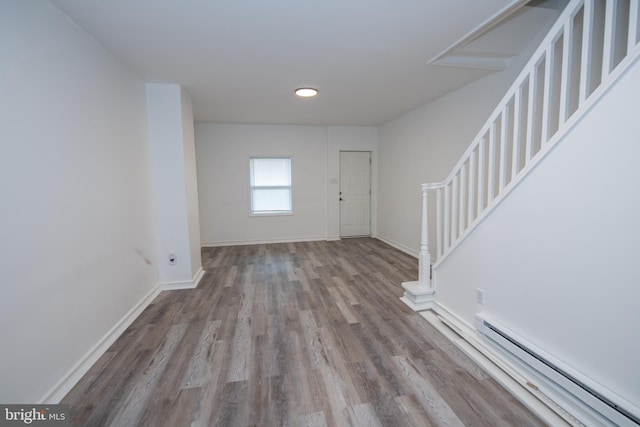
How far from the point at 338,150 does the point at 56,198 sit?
16.1 feet

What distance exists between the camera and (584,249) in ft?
4.93

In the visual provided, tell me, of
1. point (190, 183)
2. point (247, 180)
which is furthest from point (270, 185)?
point (190, 183)

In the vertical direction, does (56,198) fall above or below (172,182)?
below

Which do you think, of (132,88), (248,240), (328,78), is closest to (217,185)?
(248,240)

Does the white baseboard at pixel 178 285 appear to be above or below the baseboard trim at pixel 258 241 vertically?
below

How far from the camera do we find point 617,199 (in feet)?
4.45

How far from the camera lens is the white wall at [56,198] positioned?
1465mm

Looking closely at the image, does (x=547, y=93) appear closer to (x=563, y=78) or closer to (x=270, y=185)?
(x=563, y=78)

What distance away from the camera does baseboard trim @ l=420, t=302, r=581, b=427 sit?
156cm

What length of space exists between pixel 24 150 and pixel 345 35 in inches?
88.4

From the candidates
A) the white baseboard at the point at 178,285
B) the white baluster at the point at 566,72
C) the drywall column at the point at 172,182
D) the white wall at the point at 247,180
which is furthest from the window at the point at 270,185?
the white baluster at the point at 566,72

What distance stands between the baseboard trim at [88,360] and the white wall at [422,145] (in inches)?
156

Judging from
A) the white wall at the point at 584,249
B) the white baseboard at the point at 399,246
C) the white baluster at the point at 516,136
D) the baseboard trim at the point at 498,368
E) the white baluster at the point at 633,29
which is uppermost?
the white baluster at the point at 633,29

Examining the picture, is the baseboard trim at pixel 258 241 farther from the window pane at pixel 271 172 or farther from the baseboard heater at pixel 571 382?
the baseboard heater at pixel 571 382
